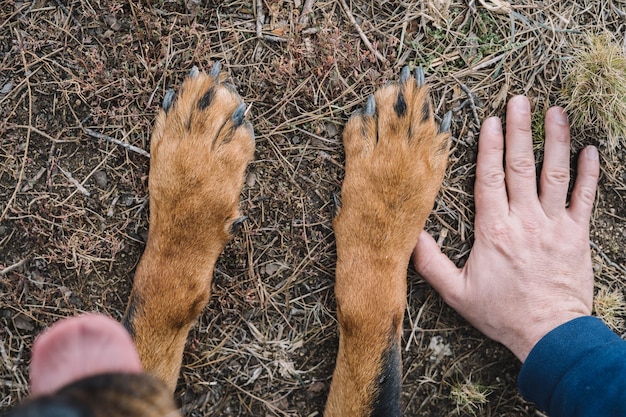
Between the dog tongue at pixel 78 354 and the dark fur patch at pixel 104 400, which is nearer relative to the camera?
the dark fur patch at pixel 104 400

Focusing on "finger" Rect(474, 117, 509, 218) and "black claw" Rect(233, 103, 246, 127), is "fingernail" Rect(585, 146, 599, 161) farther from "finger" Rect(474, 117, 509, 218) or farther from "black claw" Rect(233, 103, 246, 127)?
"black claw" Rect(233, 103, 246, 127)

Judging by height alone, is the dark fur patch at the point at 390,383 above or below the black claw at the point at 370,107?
below

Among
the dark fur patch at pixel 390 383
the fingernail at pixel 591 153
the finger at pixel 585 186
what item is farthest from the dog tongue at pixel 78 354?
the fingernail at pixel 591 153

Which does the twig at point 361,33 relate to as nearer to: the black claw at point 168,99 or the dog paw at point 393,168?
the dog paw at point 393,168

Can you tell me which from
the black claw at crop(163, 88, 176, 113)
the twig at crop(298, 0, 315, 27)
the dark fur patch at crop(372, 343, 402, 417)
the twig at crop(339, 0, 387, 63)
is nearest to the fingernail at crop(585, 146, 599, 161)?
the twig at crop(339, 0, 387, 63)

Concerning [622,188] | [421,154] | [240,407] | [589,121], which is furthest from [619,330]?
[240,407]

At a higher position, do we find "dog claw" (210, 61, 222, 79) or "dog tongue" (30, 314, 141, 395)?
"dog claw" (210, 61, 222, 79)
